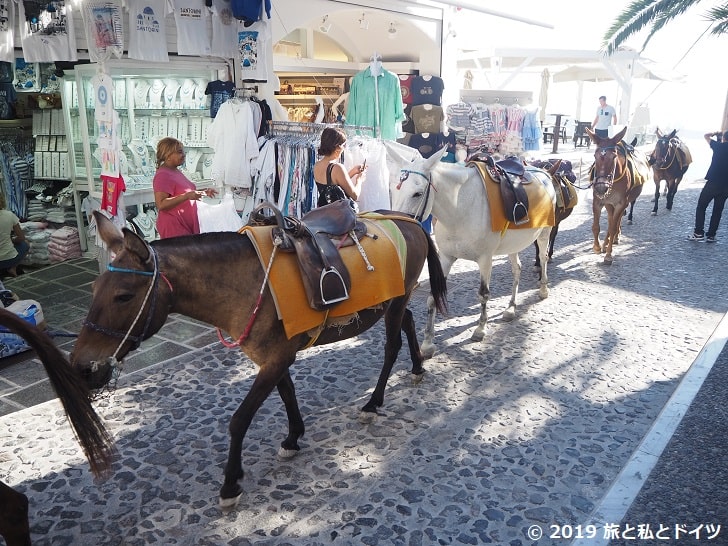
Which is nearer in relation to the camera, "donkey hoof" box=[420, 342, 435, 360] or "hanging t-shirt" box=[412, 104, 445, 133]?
"donkey hoof" box=[420, 342, 435, 360]

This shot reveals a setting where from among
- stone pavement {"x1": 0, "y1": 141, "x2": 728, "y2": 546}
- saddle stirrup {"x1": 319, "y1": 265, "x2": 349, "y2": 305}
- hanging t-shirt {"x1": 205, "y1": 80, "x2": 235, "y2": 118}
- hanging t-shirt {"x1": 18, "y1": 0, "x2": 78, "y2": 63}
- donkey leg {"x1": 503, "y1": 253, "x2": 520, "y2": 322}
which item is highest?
hanging t-shirt {"x1": 18, "y1": 0, "x2": 78, "y2": 63}

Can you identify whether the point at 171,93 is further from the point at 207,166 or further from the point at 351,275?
the point at 351,275

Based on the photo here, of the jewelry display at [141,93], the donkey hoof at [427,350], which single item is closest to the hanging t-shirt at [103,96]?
the jewelry display at [141,93]

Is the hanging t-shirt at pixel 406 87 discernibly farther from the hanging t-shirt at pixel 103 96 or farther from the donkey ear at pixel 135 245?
the donkey ear at pixel 135 245

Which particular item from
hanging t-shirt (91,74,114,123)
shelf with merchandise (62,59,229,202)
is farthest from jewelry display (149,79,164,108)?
hanging t-shirt (91,74,114,123)

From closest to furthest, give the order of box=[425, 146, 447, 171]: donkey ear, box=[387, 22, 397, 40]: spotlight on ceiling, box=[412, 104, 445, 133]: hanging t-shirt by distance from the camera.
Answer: box=[425, 146, 447, 171]: donkey ear
box=[412, 104, 445, 133]: hanging t-shirt
box=[387, 22, 397, 40]: spotlight on ceiling

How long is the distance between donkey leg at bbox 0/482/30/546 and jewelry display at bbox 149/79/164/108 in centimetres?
588

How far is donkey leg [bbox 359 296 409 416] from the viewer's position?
150 inches

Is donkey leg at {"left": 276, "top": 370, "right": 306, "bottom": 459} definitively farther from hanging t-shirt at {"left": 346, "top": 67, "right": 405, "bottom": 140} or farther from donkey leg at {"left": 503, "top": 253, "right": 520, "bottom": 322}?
hanging t-shirt at {"left": 346, "top": 67, "right": 405, "bottom": 140}

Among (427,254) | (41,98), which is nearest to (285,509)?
(427,254)

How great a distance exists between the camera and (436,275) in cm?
408

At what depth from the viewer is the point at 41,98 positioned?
24.6 feet

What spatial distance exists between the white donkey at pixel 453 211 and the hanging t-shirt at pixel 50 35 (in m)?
4.04

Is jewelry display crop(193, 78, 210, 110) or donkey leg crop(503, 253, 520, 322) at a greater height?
jewelry display crop(193, 78, 210, 110)
